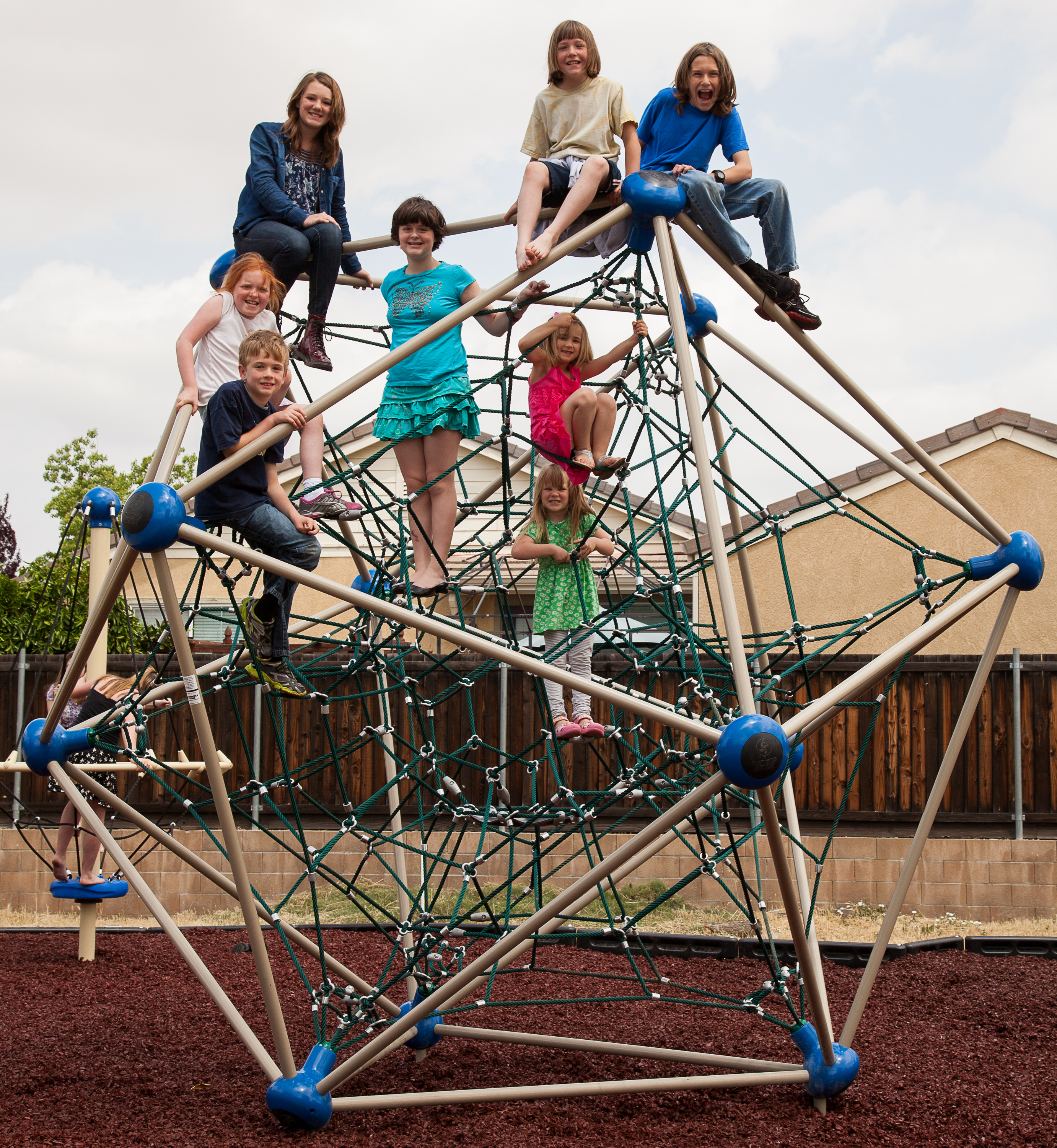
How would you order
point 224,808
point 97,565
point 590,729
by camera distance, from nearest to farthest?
point 224,808 < point 590,729 < point 97,565

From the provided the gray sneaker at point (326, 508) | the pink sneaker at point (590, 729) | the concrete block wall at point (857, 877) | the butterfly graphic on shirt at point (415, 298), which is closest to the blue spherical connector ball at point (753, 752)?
the pink sneaker at point (590, 729)

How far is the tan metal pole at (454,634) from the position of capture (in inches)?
120

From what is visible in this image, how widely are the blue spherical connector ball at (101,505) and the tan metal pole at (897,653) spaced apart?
128 inches

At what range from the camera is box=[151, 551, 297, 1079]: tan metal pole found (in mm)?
3301

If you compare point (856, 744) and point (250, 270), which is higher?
point (250, 270)

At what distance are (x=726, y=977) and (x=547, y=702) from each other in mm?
2058

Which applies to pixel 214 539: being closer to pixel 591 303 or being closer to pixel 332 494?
pixel 332 494

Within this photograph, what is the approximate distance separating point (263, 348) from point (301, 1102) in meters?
2.31

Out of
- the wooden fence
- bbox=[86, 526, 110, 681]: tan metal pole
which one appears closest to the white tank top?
bbox=[86, 526, 110, 681]: tan metal pole

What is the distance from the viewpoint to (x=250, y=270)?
13.9 ft

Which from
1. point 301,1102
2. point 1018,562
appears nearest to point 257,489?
point 301,1102

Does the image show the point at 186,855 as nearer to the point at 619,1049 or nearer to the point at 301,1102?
the point at 301,1102

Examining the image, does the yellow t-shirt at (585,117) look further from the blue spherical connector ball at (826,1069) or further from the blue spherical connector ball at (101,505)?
the blue spherical connector ball at (826,1069)

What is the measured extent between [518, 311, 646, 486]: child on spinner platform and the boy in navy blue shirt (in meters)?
0.97
